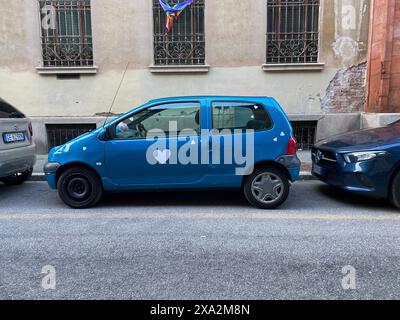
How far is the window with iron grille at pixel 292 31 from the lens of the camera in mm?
9523

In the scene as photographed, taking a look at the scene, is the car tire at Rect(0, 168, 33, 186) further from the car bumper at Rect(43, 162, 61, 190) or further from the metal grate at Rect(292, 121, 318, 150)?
the metal grate at Rect(292, 121, 318, 150)

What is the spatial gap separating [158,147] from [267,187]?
1604 mm

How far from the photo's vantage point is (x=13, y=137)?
601 centimetres

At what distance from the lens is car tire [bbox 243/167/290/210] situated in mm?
5340

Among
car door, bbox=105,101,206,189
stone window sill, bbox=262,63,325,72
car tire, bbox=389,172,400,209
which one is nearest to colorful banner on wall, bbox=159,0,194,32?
stone window sill, bbox=262,63,325,72

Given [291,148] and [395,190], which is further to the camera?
[291,148]

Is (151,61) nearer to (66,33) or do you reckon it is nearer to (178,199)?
(66,33)

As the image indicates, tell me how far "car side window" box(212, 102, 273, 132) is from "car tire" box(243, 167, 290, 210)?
2.06ft

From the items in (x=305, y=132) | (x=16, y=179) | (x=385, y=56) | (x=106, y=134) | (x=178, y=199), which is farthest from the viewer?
(x=305, y=132)

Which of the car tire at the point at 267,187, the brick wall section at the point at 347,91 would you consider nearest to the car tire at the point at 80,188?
the car tire at the point at 267,187

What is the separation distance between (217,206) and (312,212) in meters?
1.32

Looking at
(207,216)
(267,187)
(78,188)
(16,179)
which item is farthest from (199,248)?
(16,179)
